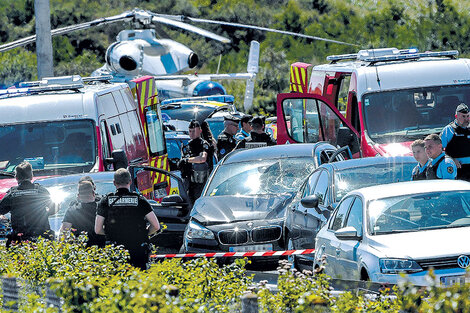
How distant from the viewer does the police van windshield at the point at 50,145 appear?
15.4m

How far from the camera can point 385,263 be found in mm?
8875

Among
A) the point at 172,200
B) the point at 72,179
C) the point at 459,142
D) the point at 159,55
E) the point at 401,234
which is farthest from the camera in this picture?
the point at 159,55

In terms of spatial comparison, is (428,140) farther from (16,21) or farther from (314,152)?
(16,21)

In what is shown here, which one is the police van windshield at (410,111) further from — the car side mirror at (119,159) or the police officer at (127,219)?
the police officer at (127,219)

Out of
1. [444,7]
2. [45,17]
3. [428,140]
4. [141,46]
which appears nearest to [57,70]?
[444,7]

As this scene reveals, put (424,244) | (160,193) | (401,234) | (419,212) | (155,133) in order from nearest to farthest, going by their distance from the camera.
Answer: (424,244), (401,234), (419,212), (160,193), (155,133)

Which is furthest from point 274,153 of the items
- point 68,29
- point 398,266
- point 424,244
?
point 68,29

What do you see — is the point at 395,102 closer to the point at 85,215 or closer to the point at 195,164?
the point at 195,164

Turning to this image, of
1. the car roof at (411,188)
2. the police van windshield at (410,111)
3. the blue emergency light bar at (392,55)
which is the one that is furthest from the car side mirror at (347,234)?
the blue emergency light bar at (392,55)

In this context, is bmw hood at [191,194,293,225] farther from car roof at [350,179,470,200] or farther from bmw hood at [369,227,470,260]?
bmw hood at [369,227,470,260]

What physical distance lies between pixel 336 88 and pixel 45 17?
17.1ft

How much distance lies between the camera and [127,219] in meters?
9.83

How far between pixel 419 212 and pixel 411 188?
16.5 inches

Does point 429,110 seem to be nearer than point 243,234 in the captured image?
No
